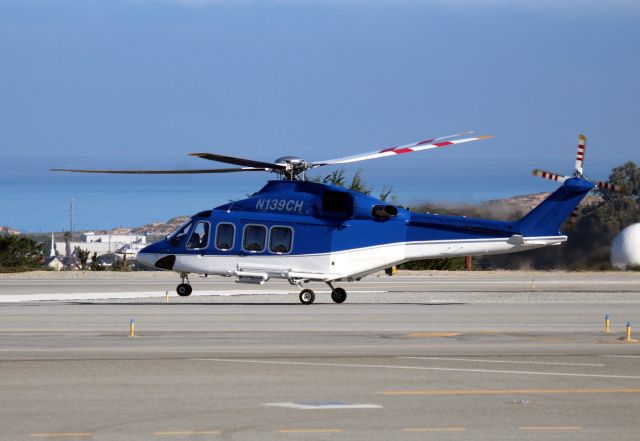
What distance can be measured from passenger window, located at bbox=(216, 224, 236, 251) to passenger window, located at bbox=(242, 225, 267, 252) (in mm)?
381

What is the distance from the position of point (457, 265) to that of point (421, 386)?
48343mm

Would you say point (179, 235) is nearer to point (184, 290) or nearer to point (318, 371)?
point (184, 290)

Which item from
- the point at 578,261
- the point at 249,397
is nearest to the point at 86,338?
the point at 249,397

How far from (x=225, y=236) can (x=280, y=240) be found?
5.09ft

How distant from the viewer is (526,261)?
56.3 m

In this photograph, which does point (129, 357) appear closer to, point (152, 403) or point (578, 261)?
point (152, 403)

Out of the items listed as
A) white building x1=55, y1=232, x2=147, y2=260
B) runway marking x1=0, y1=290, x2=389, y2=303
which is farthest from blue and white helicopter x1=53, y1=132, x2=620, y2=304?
white building x1=55, y1=232, x2=147, y2=260

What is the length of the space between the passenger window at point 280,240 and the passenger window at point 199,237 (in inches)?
75.1

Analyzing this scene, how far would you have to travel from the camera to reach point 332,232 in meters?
33.1

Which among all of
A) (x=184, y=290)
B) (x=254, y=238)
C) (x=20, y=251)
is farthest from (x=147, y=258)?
(x=20, y=251)

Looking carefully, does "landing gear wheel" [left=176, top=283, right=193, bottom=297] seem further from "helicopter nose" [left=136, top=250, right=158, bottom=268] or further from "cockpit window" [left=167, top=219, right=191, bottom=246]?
"cockpit window" [left=167, top=219, right=191, bottom=246]

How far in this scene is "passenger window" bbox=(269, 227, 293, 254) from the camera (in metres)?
33.2

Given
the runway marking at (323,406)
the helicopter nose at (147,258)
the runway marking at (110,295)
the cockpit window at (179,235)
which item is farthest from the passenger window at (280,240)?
the runway marking at (323,406)

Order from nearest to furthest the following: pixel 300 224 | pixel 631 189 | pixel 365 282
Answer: pixel 300 224 < pixel 365 282 < pixel 631 189
